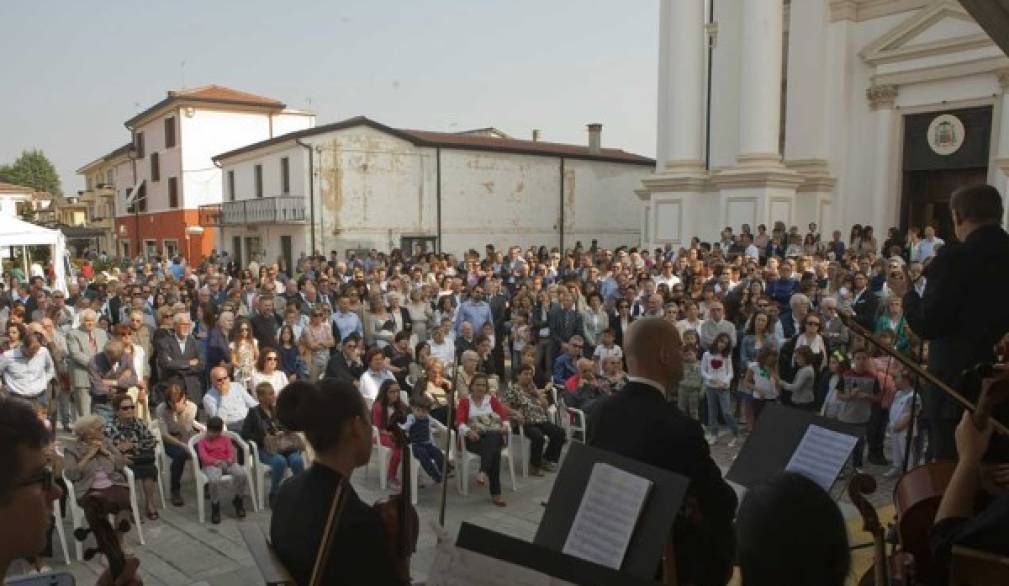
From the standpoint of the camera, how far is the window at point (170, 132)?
125 feet

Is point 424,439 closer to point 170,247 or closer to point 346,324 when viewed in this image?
point 346,324

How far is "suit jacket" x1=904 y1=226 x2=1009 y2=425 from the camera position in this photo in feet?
11.7

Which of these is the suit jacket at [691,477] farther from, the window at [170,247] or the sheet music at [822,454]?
the window at [170,247]

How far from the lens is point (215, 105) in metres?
37.8

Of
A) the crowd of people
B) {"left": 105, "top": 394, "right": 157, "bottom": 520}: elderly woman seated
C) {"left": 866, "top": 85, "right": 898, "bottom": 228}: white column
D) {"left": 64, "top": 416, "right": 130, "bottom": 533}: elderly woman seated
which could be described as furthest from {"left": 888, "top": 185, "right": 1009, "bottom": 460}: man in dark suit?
{"left": 866, "top": 85, "right": 898, "bottom": 228}: white column

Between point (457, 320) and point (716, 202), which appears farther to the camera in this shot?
point (716, 202)

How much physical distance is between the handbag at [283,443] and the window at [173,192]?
35.0 meters

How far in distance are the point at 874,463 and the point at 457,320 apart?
6.30 meters

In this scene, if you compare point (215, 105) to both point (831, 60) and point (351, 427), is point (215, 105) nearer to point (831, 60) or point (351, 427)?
point (831, 60)

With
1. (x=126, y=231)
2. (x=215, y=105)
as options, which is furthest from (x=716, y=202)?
(x=126, y=231)

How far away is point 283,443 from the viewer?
7004mm

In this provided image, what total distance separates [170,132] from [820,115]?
1300 inches

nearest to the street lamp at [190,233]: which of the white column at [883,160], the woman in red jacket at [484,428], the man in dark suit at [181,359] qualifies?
the man in dark suit at [181,359]

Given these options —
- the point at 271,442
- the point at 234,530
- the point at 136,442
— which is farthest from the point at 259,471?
the point at 136,442
